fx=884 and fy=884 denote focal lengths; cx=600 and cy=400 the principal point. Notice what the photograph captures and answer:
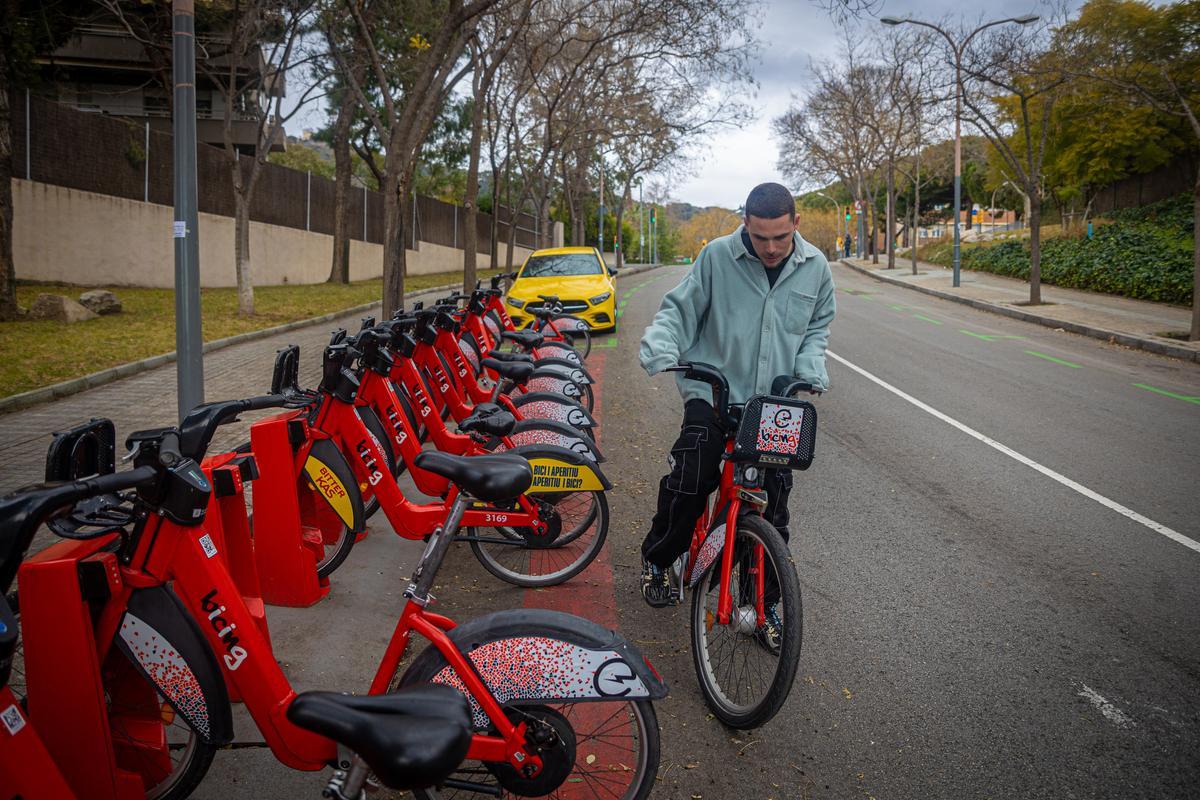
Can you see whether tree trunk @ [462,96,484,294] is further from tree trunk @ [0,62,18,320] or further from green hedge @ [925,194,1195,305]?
green hedge @ [925,194,1195,305]

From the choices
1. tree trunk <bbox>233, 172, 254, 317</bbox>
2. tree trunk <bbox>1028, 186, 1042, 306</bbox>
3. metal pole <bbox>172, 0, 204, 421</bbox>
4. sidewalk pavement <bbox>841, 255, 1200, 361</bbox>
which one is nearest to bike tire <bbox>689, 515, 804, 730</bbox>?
metal pole <bbox>172, 0, 204, 421</bbox>

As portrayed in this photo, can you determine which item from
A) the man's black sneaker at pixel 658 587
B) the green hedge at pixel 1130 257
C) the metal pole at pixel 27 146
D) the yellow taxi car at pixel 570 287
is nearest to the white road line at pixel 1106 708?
the man's black sneaker at pixel 658 587

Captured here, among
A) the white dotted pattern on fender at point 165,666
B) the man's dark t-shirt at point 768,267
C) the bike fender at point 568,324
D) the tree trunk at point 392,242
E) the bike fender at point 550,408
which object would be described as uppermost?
the tree trunk at point 392,242

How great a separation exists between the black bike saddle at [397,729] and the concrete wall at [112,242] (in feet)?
60.7

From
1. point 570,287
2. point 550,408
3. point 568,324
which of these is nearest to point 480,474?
point 550,408

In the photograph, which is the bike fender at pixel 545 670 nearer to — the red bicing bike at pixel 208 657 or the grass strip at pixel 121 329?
the red bicing bike at pixel 208 657

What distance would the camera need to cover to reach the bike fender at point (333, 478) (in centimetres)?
452

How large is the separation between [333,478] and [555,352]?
14.6 ft

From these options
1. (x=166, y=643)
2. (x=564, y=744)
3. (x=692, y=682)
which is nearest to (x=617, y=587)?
(x=692, y=682)

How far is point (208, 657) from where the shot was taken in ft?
8.55

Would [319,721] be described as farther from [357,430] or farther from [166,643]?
[357,430]

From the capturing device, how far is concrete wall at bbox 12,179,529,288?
672 inches

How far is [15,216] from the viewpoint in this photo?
16.8m

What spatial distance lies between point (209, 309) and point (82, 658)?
1617 centimetres
